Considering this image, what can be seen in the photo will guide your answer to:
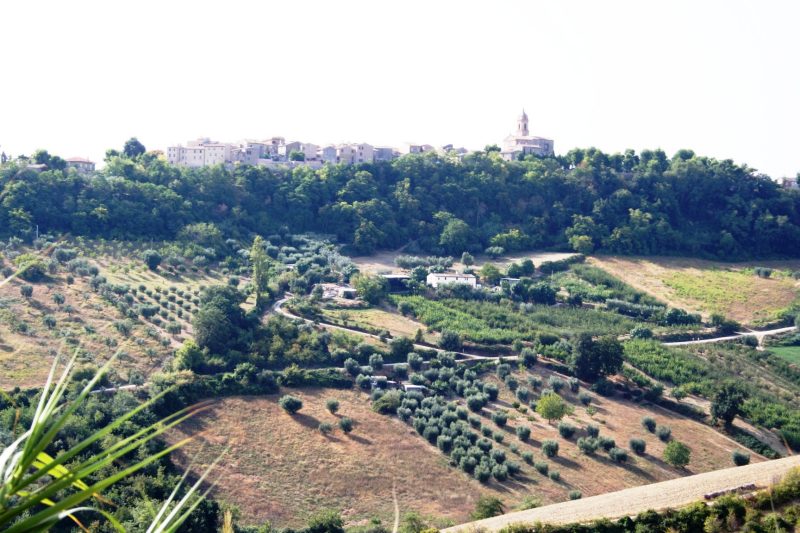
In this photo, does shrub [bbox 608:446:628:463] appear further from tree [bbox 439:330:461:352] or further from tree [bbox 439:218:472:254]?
tree [bbox 439:218:472:254]

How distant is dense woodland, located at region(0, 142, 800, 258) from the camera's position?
52.9m

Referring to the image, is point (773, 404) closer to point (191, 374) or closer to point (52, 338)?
point (191, 374)

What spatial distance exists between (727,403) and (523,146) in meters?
46.3

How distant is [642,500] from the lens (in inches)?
872

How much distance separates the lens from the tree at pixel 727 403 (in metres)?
33.6

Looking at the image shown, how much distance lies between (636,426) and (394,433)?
33.6 feet

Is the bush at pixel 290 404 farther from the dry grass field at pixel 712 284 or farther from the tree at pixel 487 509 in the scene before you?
the dry grass field at pixel 712 284

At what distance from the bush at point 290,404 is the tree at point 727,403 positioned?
1703 cm

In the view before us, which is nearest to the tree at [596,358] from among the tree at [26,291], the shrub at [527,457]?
the shrub at [527,457]

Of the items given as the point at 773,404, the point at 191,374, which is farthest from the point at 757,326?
the point at 191,374

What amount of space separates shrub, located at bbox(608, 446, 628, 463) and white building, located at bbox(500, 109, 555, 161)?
147ft

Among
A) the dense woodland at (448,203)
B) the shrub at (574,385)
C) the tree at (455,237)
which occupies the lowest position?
the shrub at (574,385)

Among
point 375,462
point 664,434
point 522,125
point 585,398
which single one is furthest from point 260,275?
point 522,125

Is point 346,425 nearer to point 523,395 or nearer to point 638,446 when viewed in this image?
point 523,395
